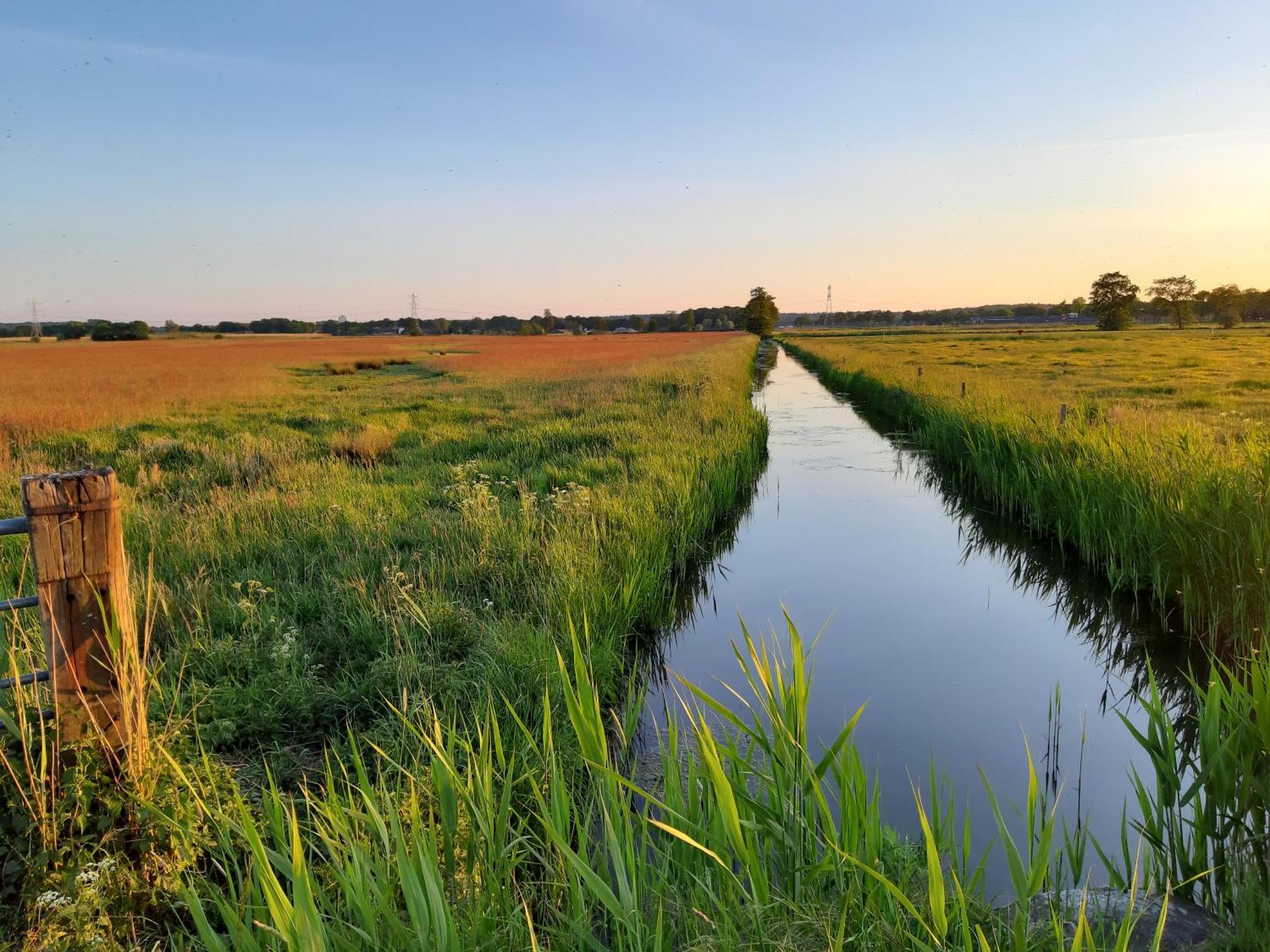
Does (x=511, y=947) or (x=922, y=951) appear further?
(x=511, y=947)

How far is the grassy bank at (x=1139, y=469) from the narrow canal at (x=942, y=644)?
46 cm

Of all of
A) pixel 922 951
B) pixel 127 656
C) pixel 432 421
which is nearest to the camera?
pixel 922 951

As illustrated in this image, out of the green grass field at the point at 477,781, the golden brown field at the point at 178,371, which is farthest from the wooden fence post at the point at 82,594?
the golden brown field at the point at 178,371

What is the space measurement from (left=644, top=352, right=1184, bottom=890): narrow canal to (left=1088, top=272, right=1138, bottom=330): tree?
10257cm

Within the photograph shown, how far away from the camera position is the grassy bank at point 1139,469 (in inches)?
221

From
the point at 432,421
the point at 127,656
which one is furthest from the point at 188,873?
the point at 432,421

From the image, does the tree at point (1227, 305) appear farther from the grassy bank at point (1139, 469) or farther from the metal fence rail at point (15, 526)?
the metal fence rail at point (15, 526)

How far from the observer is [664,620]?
22.5 ft

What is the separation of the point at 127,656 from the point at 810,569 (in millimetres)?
7485

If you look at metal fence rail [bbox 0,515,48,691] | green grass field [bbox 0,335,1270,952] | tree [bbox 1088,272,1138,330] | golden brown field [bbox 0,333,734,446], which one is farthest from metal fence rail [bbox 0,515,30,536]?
tree [bbox 1088,272,1138,330]

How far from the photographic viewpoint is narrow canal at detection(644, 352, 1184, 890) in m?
Answer: 4.65

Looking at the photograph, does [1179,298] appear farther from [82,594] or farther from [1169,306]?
[82,594]

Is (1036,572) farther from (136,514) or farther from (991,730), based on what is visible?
(136,514)

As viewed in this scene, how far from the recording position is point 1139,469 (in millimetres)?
7305
